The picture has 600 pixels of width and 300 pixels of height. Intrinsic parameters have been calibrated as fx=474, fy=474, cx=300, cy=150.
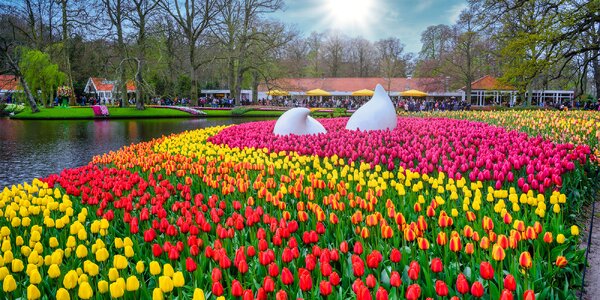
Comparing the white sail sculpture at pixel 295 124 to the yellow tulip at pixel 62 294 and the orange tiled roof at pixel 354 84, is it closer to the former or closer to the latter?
the yellow tulip at pixel 62 294

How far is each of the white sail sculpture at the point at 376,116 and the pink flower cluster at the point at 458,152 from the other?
0.43 meters

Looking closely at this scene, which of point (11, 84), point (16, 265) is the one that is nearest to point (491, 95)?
point (11, 84)

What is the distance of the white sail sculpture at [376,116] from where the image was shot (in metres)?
10.3

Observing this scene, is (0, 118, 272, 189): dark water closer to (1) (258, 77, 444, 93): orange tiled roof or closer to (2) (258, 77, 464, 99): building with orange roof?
(2) (258, 77, 464, 99): building with orange roof

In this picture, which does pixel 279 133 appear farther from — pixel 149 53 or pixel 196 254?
pixel 149 53

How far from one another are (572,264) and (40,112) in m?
30.7

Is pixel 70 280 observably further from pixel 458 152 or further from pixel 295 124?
pixel 295 124

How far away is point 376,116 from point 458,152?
3.86m

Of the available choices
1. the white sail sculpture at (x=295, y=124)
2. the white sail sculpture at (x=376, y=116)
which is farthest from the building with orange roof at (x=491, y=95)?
the white sail sculpture at (x=295, y=124)

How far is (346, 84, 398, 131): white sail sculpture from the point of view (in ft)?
33.7

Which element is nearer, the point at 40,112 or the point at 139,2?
the point at 40,112

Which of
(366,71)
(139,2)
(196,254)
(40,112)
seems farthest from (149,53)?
(366,71)

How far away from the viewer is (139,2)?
102 feet

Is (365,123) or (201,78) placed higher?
(201,78)
